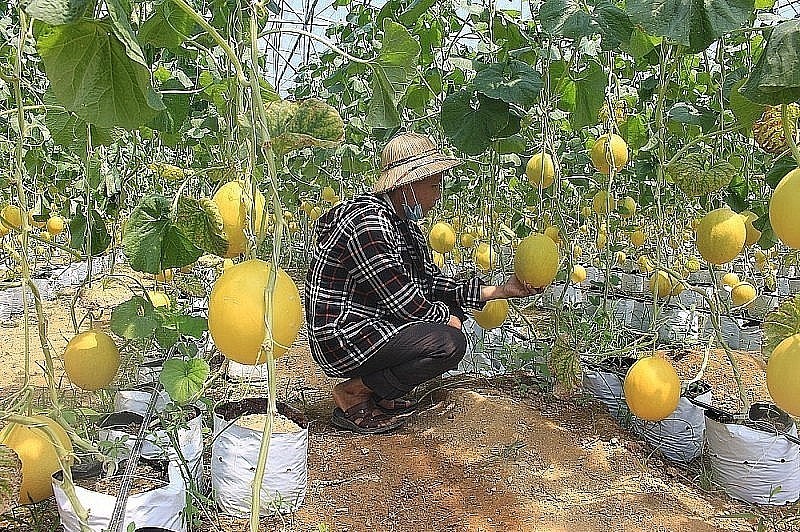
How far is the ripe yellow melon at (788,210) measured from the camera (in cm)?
126

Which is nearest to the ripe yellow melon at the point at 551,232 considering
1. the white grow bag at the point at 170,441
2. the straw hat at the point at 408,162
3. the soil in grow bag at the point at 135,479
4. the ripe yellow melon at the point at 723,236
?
the straw hat at the point at 408,162

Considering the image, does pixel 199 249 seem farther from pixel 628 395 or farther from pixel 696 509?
pixel 696 509

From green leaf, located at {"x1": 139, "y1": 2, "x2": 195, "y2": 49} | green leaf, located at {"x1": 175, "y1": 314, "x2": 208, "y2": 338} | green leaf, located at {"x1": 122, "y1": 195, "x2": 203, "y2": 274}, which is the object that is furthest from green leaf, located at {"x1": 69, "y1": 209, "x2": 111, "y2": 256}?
green leaf, located at {"x1": 139, "y1": 2, "x2": 195, "y2": 49}

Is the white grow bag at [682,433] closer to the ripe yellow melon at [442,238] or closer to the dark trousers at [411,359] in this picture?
the dark trousers at [411,359]

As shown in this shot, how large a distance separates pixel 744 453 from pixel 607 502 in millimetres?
537

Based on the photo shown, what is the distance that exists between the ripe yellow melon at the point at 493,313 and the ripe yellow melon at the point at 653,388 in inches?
50.9

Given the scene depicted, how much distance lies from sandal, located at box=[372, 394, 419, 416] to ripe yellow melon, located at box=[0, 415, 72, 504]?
1.79 meters

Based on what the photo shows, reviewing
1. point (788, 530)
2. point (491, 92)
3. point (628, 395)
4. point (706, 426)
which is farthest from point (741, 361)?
point (491, 92)

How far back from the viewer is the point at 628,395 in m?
2.40

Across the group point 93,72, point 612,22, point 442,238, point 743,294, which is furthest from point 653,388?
point 743,294

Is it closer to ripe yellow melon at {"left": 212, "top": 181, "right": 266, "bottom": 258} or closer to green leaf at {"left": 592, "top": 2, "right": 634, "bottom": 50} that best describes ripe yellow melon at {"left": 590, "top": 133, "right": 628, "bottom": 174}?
green leaf at {"left": 592, "top": 2, "right": 634, "bottom": 50}

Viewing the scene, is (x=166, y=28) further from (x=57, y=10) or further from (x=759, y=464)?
(x=759, y=464)

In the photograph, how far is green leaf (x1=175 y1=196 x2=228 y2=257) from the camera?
1.28 metres

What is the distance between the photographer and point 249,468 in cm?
250
